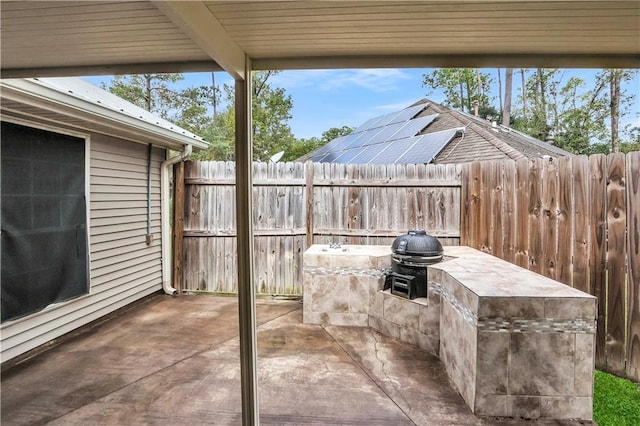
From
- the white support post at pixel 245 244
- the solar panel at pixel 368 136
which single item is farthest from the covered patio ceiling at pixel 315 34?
the solar panel at pixel 368 136

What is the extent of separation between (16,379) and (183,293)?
2.05 m

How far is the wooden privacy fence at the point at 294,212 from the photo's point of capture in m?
4.05

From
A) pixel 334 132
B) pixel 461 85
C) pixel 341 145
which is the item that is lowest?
pixel 341 145

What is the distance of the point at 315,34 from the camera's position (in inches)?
59.6

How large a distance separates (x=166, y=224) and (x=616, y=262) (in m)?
4.93

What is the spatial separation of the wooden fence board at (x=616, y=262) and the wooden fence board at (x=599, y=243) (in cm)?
3

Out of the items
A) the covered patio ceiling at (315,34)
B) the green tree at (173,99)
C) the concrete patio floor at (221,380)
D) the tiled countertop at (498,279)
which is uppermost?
the green tree at (173,99)

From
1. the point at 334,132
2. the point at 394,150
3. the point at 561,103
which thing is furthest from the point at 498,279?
the point at 334,132

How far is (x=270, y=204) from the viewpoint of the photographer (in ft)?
13.9

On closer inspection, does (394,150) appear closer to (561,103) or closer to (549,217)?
(549,217)

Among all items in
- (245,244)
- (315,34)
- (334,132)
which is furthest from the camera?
(334,132)

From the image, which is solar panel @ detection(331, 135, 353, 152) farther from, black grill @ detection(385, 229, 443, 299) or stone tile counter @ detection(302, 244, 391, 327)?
black grill @ detection(385, 229, 443, 299)

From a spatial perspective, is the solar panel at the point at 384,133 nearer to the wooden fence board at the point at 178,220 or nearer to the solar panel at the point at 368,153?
the solar panel at the point at 368,153

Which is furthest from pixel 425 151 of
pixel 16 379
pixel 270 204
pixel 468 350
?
pixel 16 379
